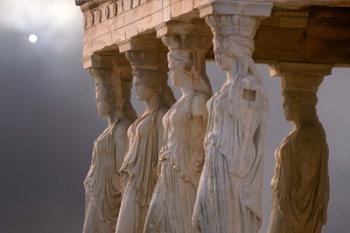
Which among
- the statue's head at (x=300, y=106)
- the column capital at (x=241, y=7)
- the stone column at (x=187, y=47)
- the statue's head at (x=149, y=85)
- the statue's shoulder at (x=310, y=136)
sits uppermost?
the column capital at (x=241, y=7)

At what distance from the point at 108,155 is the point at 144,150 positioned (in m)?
2.53

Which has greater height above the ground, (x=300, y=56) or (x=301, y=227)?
(x=300, y=56)

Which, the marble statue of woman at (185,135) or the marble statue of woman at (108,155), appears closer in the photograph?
the marble statue of woman at (185,135)

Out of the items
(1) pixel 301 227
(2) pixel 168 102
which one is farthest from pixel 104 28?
(1) pixel 301 227

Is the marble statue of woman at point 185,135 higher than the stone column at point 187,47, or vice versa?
the stone column at point 187,47

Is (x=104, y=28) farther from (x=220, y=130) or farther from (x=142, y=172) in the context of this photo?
(x=220, y=130)

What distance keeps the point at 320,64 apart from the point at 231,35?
710 cm

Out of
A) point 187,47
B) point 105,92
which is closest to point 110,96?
point 105,92

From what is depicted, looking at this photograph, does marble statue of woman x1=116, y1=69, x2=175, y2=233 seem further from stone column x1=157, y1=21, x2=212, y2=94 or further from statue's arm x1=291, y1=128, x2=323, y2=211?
statue's arm x1=291, y1=128, x2=323, y2=211

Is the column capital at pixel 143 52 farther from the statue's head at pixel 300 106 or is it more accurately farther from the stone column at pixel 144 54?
the statue's head at pixel 300 106

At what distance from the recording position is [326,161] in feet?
143

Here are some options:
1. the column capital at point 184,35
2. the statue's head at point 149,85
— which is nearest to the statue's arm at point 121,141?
the statue's head at point 149,85

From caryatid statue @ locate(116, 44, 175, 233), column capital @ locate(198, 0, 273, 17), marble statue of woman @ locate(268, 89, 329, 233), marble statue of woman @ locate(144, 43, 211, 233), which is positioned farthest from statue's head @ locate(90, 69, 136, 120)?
column capital @ locate(198, 0, 273, 17)

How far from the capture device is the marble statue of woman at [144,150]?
41.6m
